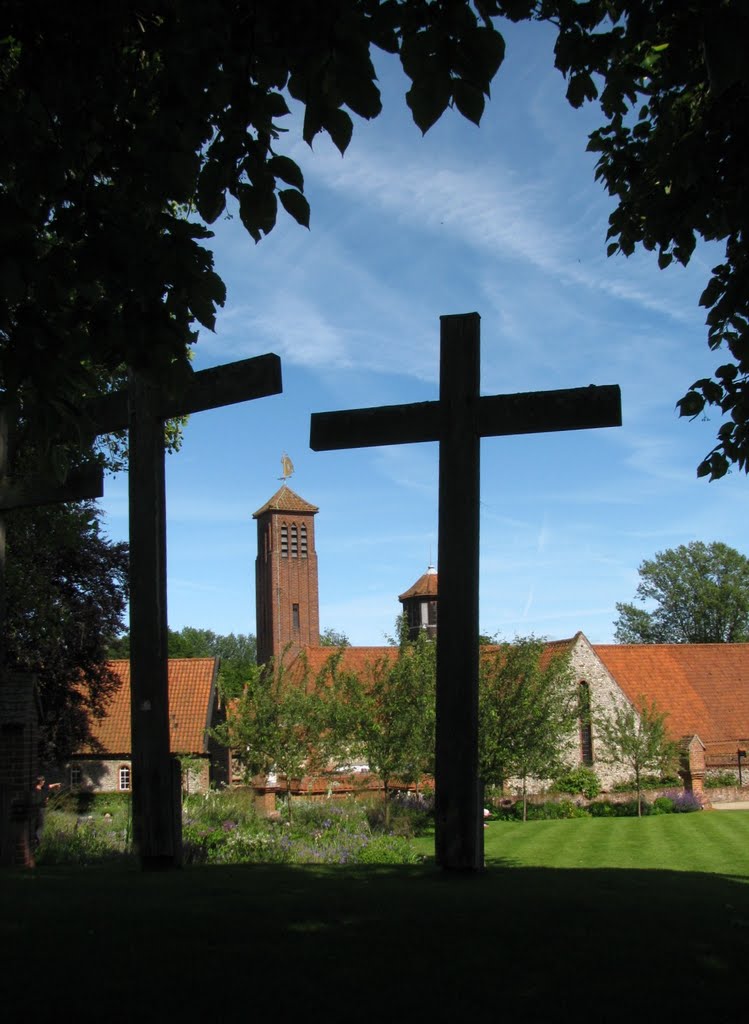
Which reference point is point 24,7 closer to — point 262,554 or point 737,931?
point 737,931

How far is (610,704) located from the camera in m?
45.2

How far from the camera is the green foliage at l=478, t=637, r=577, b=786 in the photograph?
30.9 meters

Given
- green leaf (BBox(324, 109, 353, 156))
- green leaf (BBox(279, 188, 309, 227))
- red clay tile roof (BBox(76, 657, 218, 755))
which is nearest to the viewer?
green leaf (BBox(324, 109, 353, 156))

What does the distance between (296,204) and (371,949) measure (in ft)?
9.88

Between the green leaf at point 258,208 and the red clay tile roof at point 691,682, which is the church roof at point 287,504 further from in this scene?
the green leaf at point 258,208

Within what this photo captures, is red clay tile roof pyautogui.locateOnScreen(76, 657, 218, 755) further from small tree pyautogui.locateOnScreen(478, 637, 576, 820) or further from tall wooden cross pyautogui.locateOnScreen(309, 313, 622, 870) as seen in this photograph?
tall wooden cross pyautogui.locateOnScreen(309, 313, 622, 870)

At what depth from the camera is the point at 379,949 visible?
13.6ft

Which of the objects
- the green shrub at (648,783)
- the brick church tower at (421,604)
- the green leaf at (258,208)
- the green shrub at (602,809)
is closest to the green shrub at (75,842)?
the green leaf at (258,208)

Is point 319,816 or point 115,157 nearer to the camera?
point 115,157

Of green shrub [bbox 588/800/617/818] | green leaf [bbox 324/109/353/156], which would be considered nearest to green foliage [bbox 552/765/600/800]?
green shrub [bbox 588/800/617/818]

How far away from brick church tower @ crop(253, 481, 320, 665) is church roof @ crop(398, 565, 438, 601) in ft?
42.0

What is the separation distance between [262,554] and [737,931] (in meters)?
72.3

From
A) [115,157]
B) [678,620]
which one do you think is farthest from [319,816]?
[678,620]

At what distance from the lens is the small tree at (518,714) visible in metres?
30.9
